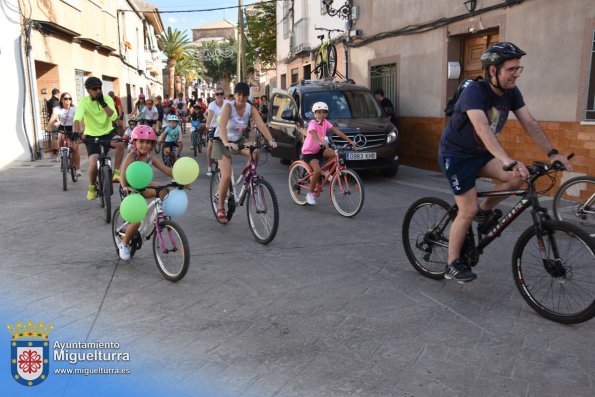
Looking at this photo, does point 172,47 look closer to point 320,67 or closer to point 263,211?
point 320,67

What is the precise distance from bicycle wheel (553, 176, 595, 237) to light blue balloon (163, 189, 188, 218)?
178 inches

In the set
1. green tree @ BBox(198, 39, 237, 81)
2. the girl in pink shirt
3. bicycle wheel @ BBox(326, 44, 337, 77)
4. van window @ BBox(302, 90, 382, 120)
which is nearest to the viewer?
the girl in pink shirt

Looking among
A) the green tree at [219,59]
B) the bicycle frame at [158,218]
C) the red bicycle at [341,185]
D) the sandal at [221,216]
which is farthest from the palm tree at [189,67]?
the bicycle frame at [158,218]

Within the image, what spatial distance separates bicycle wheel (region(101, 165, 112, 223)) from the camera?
6836 mm

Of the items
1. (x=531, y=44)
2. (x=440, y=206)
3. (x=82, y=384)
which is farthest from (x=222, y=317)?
(x=531, y=44)

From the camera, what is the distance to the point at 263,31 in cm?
3158

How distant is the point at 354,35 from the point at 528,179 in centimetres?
1300

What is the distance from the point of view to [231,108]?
6383mm

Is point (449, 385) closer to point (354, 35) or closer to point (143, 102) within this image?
point (354, 35)

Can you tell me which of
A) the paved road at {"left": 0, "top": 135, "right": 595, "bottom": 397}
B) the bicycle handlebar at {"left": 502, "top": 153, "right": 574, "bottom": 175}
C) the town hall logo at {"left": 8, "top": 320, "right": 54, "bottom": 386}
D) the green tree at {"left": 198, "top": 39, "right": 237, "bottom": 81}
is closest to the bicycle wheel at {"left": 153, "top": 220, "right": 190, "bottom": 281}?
the paved road at {"left": 0, "top": 135, "right": 595, "bottom": 397}

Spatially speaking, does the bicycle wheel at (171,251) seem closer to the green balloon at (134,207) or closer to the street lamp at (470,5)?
the green balloon at (134,207)

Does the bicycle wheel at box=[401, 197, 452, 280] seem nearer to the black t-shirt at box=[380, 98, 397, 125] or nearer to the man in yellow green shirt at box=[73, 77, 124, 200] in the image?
the man in yellow green shirt at box=[73, 77, 124, 200]

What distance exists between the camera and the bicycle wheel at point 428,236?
175 inches

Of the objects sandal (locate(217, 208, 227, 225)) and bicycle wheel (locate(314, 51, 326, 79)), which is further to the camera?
bicycle wheel (locate(314, 51, 326, 79))
